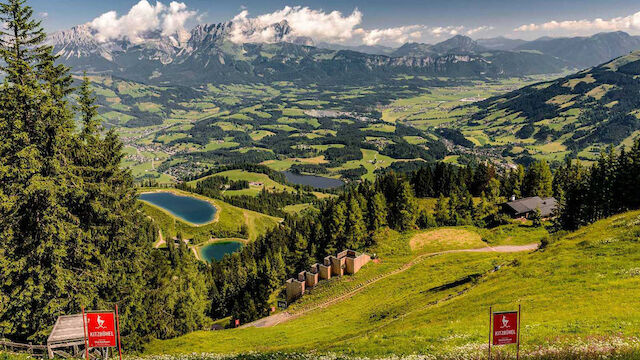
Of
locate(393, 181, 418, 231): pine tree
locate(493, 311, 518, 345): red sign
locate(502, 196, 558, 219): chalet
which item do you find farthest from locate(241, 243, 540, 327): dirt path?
locate(493, 311, 518, 345): red sign

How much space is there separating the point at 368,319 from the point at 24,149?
4369cm

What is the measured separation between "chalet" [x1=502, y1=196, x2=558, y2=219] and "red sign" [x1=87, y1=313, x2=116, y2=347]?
102 meters

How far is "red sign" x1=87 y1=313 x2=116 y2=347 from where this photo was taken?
20.9 meters

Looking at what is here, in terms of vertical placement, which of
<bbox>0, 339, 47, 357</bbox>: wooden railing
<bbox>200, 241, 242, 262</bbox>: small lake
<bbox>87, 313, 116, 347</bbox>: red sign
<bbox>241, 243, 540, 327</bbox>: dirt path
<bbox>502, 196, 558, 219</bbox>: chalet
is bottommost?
<bbox>200, 241, 242, 262</bbox>: small lake

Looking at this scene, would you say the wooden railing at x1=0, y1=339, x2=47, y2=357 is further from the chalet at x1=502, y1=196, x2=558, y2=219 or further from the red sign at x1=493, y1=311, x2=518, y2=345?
the chalet at x1=502, y1=196, x2=558, y2=219

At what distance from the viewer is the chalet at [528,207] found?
99.2 m

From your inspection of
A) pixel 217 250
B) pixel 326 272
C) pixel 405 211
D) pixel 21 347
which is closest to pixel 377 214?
pixel 405 211

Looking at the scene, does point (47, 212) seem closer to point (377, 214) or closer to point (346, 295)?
point (346, 295)

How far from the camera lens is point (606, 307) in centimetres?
2866

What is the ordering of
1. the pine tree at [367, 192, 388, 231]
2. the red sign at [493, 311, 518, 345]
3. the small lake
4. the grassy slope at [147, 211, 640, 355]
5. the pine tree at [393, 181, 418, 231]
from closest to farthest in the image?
the red sign at [493, 311, 518, 345]
the grassy slope at [147, 211, 640, 355]
the pine tree at [367, 192, 388, 231]
the pine tree at [393, 181, 418, 231]
the small lake

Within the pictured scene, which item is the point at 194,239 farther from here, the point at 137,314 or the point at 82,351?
the point at 82,351

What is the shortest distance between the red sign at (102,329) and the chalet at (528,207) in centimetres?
10203

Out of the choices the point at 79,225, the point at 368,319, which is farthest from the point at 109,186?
the point at 368,319

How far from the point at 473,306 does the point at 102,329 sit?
111 feet
